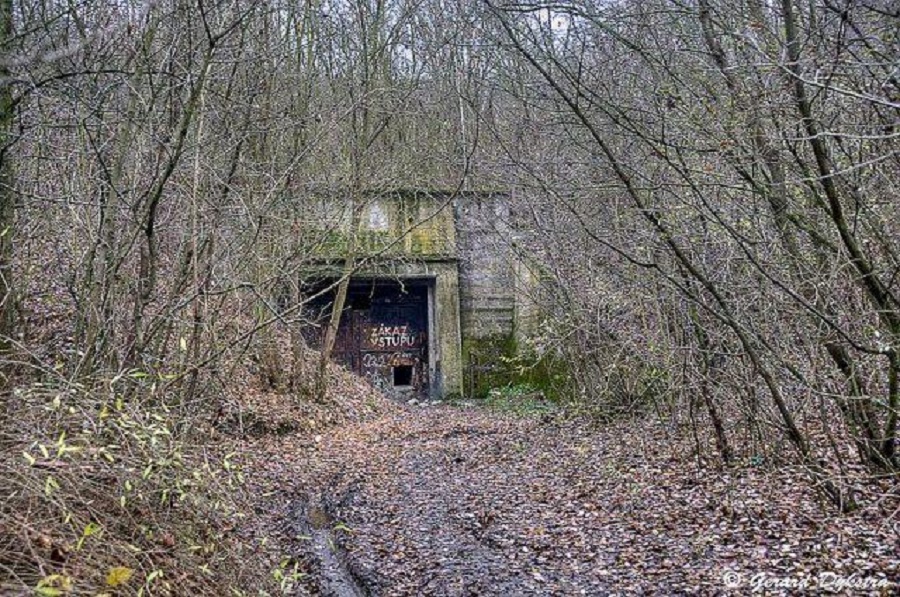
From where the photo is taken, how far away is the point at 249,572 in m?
5.02

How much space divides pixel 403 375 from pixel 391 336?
3.21ft

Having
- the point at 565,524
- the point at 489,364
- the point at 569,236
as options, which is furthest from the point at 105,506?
the point at 489,364

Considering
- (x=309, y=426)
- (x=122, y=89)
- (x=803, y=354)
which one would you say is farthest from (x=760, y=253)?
(x=309, y=426)

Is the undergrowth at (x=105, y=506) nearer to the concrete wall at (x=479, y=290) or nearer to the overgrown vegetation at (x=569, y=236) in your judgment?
the overgrown vegetation at (x=569, y=236)

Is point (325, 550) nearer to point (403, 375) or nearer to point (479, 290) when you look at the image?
point (479, 290)

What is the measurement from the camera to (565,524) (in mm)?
6754

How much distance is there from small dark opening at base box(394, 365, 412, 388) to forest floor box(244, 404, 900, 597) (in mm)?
8481

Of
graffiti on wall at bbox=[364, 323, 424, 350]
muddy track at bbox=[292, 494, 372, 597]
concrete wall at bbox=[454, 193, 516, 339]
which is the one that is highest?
concrete wall at bbox=[454, 193, 516, 339]

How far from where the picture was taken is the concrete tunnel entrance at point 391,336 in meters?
19.0

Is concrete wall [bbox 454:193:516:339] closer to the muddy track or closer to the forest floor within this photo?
the forest floor

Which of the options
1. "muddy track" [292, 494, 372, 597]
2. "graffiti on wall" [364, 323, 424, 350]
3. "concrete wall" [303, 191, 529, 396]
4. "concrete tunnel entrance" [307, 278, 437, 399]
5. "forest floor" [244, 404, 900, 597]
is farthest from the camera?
"graffiti on wall" [364, 323, 424, 350]

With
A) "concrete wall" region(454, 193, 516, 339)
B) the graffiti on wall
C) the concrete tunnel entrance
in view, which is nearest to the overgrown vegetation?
"concrete wall" region(454, 193, 516, 339)

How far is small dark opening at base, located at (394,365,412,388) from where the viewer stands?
19281 mm

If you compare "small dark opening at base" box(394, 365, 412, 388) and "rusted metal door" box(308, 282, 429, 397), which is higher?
"rusted metal door" box(308, 282, 429, 397)
